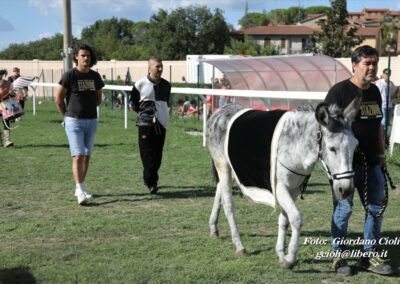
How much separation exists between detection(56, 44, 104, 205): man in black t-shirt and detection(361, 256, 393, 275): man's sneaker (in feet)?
13.6

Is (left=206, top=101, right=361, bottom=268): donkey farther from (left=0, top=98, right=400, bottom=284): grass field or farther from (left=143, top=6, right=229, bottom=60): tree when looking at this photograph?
(left=143, top=6, right=229, bottom=60): tree

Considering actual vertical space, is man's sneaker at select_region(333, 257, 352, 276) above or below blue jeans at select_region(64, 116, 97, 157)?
below

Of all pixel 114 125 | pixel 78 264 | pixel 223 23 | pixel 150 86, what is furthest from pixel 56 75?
pixel 223 23

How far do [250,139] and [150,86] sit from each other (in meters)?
3.49

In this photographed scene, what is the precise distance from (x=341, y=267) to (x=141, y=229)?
248 cm

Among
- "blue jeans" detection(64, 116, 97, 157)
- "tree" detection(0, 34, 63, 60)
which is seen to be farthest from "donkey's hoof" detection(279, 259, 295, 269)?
"tree" detection(0, 34, 63, 60)

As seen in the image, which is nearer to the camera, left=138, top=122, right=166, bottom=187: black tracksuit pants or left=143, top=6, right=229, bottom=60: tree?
left=138, top=122, right=166, bottom=187: black tracksuit pants

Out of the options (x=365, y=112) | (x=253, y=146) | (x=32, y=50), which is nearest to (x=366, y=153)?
(x=365, y=112)

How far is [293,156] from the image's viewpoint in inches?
189

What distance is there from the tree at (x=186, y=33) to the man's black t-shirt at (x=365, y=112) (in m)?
81.9

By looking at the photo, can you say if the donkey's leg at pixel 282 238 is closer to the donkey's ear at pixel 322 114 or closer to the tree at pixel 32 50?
the donkey's ear at pixel 322 114

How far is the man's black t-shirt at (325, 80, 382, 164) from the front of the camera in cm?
478

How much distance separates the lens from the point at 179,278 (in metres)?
4.88

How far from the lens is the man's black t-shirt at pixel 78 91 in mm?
7828
